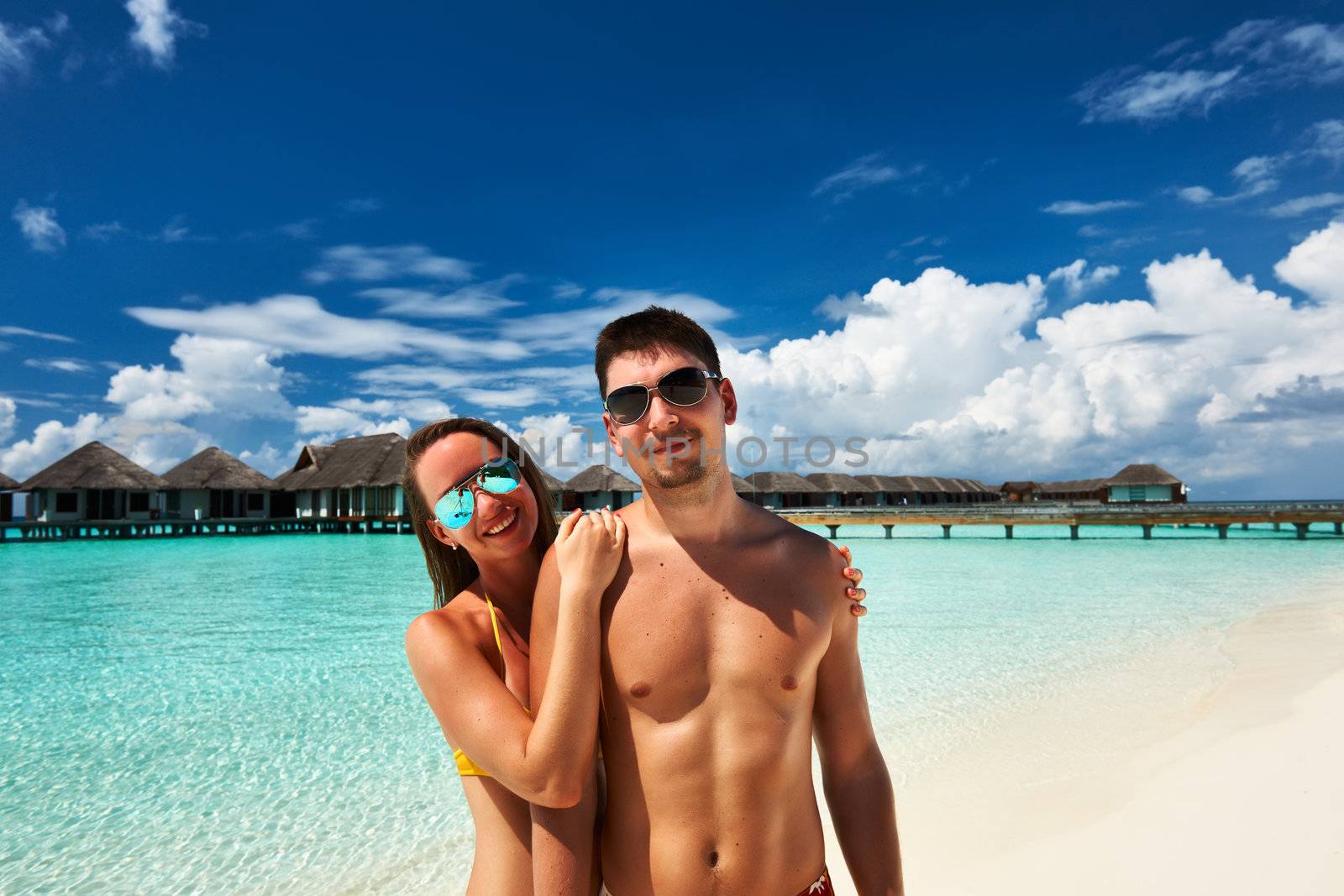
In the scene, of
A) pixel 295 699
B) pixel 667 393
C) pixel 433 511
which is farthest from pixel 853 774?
pixel 295 699

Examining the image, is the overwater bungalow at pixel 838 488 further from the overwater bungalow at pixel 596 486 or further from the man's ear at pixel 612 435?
the man's ear at pixel 612 435

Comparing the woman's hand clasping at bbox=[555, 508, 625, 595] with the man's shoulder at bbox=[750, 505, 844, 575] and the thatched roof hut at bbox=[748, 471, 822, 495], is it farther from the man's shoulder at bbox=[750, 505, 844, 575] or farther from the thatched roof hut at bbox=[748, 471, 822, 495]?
the thatched roof hut at bbox=[748, 471, 822, 495]

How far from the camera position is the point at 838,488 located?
173 ft

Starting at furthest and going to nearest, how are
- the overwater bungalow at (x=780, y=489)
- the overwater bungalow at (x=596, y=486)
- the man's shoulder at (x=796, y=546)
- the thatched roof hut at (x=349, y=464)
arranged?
1. the overwater bungalow at (x=780, y=489)
2. the overwater bungalow at (x=596, y=486)
3. the thatched roof hut at (x=349, y=464)
4. the man's shoulder at (x=796, y=546)

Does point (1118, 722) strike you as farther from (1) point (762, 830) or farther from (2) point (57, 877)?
(2) point (57, 877)

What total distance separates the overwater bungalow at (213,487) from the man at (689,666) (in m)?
43.1

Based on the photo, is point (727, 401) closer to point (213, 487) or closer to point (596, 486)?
point (596, 486)

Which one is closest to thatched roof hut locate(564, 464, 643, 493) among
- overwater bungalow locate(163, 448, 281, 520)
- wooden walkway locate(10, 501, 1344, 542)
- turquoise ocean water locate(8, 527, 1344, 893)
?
wooden walkway locate(10, 501, 1344, 542)

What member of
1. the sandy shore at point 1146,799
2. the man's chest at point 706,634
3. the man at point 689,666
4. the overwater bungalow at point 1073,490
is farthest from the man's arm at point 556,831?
the overwater bungalow at point 1073,490

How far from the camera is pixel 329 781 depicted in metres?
6.00

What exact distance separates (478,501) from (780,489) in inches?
1915

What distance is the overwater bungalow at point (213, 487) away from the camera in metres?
38.4

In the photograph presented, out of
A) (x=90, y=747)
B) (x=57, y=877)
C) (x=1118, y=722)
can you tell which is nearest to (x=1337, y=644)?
(x=1118, y=722)

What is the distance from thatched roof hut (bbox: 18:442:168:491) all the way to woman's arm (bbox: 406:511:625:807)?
41022 millimetres
